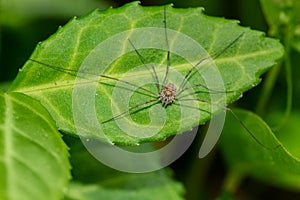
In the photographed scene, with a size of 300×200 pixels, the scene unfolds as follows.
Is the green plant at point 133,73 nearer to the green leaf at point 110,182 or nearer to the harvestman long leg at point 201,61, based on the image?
the harvestman long leg at point 201,61

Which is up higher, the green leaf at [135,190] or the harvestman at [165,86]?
the harvestman at [165,86]

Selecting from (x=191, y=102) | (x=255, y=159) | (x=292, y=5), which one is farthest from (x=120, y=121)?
(x=292, y=5)

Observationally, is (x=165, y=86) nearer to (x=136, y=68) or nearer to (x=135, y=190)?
(x=136, y=68)

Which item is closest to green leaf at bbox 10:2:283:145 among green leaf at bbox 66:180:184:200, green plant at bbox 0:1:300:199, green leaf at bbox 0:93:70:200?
green plant at bbox 0:1:300:199

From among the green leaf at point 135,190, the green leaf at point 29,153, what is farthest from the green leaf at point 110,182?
the green leaf at point 29,153

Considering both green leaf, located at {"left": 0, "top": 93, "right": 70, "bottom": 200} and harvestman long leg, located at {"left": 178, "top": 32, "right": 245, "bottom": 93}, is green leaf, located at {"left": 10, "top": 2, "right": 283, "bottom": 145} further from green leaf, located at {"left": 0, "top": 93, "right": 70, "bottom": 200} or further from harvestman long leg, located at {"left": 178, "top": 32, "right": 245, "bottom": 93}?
green leaf, located at {"left": 0, "top": 93, "right": 70, "bottom": 200}

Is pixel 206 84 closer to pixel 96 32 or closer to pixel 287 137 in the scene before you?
pixel 96 32

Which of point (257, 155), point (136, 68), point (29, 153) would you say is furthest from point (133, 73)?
point (257, 155)
